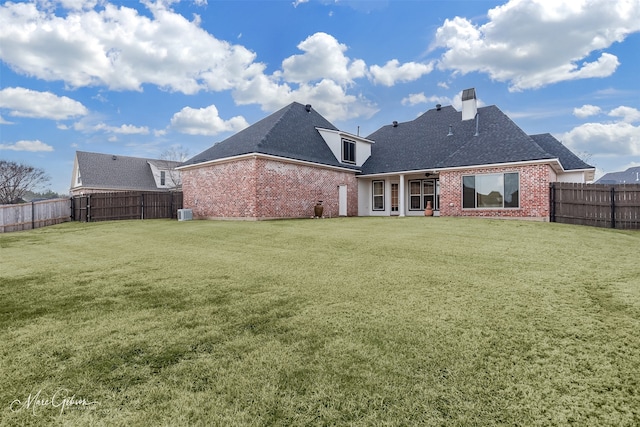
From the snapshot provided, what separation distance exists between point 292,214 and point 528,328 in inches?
552

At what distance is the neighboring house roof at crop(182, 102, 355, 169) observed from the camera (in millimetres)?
16016

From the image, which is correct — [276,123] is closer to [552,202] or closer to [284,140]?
[284,140]

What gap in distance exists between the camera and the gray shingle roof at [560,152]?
60.4 ft

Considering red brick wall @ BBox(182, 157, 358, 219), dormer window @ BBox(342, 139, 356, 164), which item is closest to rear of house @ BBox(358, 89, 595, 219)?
dormer window @ BBox(342, 139, 356, 164)

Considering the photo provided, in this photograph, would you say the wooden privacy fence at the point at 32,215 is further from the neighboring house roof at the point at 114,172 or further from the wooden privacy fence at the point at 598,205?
the wooden privacy fence at the point at 598,205

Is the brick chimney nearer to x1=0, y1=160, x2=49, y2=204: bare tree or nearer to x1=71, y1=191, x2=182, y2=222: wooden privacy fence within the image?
x1=71, y1=191, x2=182, y2=222: wooden privacy fence

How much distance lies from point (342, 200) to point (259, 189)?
6523 millimetres

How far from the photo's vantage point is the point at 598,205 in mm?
12430

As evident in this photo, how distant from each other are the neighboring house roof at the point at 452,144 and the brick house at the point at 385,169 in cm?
7

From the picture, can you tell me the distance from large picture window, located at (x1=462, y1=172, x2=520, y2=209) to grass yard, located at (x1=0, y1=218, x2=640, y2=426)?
901 cm

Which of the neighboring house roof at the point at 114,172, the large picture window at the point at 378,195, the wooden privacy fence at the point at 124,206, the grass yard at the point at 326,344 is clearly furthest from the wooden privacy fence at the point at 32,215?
the large picture window at the point at 378,195

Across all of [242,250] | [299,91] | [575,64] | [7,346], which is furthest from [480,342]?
[299,91]

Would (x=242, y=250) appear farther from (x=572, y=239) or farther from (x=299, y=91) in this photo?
(x=299, y=91)

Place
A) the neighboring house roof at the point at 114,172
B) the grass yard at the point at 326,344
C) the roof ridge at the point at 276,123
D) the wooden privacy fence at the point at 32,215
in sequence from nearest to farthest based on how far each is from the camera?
the grass yard at the point at 326,344 < the wooden privacy fence at the point at 32,215 < the roof ridge at the point at 276,123 < the neighboring house roof at the point at 114,172
